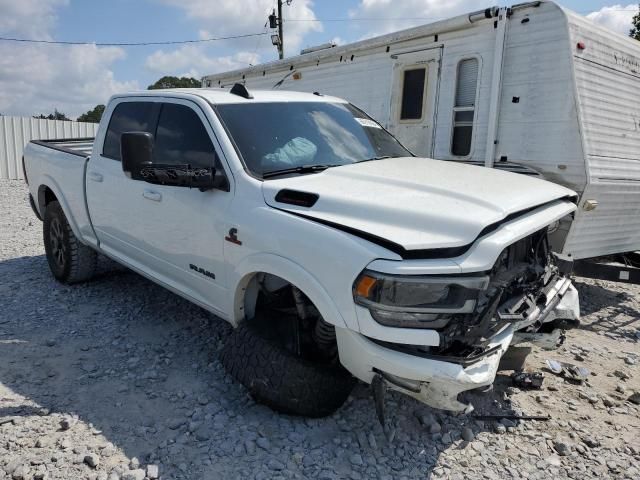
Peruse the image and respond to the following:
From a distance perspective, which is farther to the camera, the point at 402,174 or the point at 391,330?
the point at 402,174

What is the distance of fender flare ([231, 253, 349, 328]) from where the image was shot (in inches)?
98.6

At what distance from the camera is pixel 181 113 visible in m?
3.71

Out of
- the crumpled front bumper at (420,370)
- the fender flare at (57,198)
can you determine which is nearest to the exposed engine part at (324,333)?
the crumpled front bumper at (420,370)

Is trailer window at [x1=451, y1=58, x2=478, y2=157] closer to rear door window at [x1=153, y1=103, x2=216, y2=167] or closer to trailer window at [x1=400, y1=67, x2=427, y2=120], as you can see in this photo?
trailer window at [x1=400, y1=67, x2=427, y2=120]

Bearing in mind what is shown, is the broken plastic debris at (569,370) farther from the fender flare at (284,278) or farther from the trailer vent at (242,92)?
the trailer vent at (242,92)

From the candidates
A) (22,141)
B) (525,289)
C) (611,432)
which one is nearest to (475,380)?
(525,289)

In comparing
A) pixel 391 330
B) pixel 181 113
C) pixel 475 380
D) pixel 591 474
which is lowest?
pixel 591 474

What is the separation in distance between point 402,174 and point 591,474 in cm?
197

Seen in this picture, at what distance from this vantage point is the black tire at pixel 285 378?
287 cm

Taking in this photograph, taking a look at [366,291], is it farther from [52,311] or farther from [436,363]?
[52,311]

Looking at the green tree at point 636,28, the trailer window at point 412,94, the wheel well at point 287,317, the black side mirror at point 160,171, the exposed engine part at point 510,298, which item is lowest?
the wheel well at point 287,317

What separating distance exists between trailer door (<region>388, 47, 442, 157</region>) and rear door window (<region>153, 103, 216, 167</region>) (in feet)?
10.7

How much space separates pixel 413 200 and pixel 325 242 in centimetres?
54

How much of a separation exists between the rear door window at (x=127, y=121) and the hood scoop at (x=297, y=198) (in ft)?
5.50
